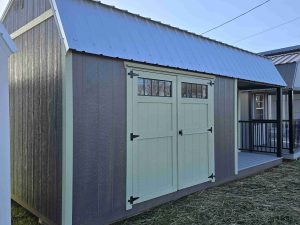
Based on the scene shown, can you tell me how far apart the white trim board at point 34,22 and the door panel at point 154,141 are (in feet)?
4.74

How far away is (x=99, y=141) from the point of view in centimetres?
360

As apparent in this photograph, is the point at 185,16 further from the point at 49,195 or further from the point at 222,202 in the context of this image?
the point at 49,195

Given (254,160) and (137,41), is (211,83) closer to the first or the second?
(137,41)

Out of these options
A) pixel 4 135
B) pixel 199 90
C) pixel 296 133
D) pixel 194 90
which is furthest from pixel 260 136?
pixel 4 135

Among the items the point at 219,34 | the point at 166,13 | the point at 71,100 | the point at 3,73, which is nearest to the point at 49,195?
the point at 71,100

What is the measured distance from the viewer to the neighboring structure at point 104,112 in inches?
133

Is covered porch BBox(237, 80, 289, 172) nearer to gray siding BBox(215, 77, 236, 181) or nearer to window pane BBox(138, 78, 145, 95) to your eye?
gray siding BBox(215, 77, 236, 181)

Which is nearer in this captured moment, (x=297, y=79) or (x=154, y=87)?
(x=154, y=87)

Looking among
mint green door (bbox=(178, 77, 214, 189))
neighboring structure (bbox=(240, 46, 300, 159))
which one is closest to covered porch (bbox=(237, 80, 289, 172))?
neighboring structure (bbox=(240, 46, 300, 159))

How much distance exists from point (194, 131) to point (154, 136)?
1093 mm

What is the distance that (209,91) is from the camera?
18.0 ft

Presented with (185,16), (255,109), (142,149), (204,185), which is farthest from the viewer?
(185,16)

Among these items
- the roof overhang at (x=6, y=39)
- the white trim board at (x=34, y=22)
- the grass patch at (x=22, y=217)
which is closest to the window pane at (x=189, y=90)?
the white trim board at (x=34, y=22)

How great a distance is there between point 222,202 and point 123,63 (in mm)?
2835
